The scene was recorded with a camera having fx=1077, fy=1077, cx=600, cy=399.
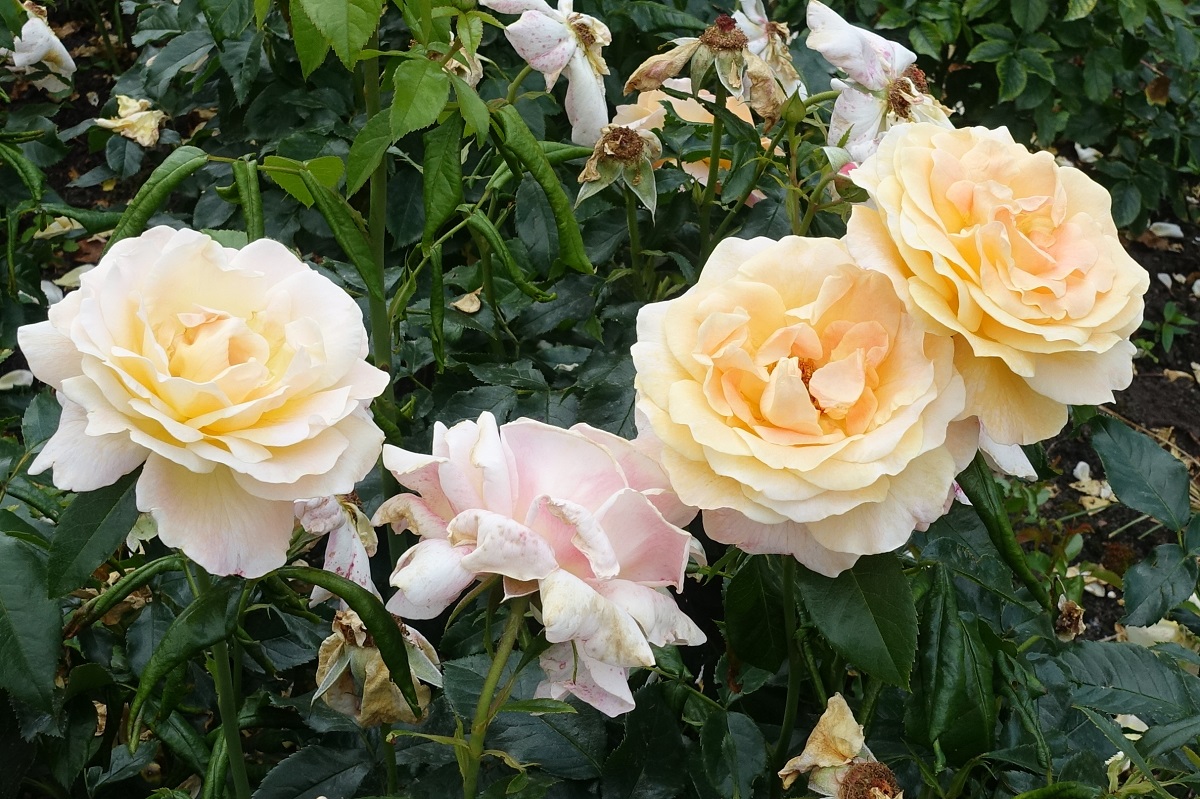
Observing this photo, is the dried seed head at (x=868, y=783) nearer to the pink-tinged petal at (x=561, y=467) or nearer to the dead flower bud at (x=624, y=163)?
the pink-tinged petal at (x=561, y=467)

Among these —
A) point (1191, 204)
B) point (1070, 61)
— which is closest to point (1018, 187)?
point (1070, 61)

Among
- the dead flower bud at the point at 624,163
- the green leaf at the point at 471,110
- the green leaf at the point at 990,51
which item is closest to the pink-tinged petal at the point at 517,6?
the dead flower bud at the point at 624,163

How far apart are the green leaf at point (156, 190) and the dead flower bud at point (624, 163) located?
380mm

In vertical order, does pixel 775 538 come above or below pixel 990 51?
above

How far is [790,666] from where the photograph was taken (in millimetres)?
772

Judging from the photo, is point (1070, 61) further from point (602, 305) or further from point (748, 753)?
point (748, 753)

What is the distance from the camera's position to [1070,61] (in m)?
2.67

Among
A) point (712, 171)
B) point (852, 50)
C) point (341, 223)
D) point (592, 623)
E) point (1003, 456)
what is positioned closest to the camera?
point (592, 623)

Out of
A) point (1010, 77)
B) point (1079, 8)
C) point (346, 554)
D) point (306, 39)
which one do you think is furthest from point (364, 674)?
point (1079, 8)

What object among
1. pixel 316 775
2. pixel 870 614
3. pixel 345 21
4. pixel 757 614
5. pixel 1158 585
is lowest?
pixel 316 775

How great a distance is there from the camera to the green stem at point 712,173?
102 centimetres

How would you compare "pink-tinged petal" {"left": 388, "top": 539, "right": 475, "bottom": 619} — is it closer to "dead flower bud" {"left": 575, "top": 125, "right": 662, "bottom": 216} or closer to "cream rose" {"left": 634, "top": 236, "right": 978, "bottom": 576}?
"cream rose" {"left": 634, "top": 236, "right": 978, "bottom": 576}

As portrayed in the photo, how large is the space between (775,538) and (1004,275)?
177 millimetres

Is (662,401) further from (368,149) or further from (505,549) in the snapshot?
(368,149)
